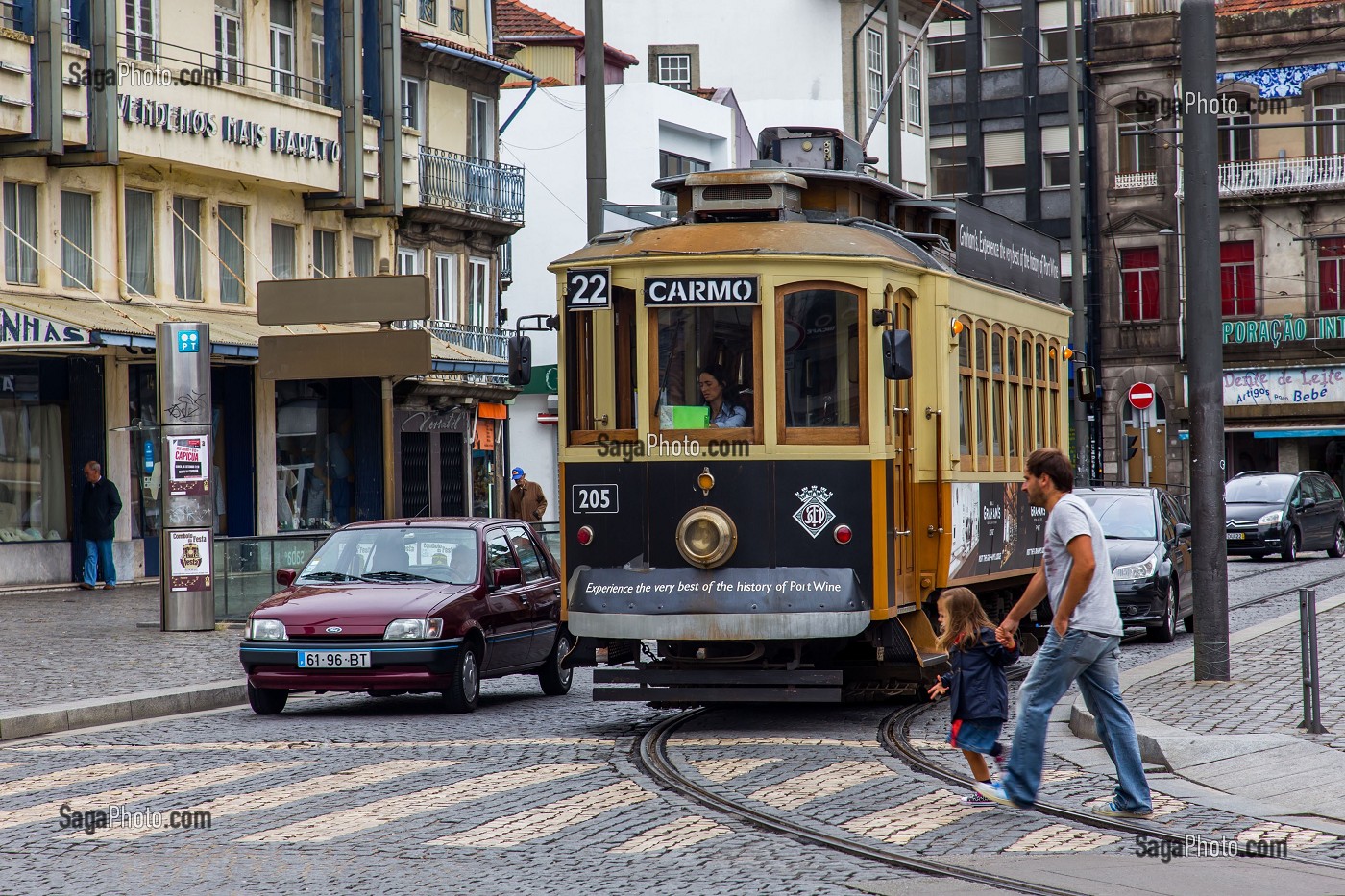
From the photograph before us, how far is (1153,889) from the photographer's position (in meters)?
→ 7.54

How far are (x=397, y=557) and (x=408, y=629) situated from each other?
137 cm

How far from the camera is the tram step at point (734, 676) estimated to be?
1265cm

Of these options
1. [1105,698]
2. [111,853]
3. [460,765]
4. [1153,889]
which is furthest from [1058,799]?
[111,853]

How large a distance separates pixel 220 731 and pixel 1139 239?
1897 inches

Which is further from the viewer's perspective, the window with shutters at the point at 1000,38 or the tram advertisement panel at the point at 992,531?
the window with shutters at the point at 1000,38

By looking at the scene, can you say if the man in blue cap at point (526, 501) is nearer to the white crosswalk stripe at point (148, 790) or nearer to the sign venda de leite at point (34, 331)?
the sign venda de leite at point (34, 331)

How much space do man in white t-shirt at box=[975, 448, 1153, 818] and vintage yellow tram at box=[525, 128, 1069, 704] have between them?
303 cm

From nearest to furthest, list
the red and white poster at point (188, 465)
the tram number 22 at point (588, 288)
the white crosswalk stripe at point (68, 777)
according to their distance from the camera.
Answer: the white crosswalk stripe at point (68, 777), the tram number 22 at point (588, 288), the red and white poster at point (188, 465)

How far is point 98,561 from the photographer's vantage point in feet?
92.4

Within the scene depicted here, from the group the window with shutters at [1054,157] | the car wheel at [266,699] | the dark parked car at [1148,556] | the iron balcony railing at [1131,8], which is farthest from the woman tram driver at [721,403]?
the window with shutters at [1054,157]

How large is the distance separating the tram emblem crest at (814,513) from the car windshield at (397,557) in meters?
3.49

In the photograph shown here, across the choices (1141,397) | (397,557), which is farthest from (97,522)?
(1141,397)

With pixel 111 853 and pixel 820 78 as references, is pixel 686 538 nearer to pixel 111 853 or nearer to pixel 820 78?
pixel 111 853

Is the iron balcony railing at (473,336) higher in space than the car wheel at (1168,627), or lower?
higher
